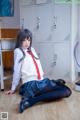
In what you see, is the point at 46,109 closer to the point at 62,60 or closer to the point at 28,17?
the point at 62,60

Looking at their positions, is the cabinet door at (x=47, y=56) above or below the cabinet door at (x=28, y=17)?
below

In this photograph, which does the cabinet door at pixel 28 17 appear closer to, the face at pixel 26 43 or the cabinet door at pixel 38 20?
the cabinet door at pixel 38 20

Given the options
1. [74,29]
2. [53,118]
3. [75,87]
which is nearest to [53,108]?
[53,118]

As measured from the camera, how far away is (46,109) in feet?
6.23

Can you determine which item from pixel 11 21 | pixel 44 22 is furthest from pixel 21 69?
pixel 11 21

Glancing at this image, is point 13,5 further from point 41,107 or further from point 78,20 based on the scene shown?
point 41,107

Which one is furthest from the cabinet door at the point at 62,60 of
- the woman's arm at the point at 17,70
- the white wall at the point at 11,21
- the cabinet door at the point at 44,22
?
the white wall at the point at 11,21

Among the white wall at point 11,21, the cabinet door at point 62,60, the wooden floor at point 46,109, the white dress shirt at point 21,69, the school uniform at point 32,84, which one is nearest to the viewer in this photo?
the wooden floor at point 46,109

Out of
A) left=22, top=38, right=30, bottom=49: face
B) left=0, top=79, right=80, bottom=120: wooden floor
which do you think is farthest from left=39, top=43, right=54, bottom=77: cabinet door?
left=0, top=79, right=80, bottom=120: wooden floor

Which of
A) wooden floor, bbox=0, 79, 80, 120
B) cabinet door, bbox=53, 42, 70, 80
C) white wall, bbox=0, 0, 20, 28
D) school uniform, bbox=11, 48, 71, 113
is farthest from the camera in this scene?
white wall, bbox=0, 0, 20, 28

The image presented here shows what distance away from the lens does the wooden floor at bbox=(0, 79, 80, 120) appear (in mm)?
1729

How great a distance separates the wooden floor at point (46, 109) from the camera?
68.1 inches

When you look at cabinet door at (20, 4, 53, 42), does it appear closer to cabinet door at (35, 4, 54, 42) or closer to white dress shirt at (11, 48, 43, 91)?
cabinet door at (35, 4, 54, 42)

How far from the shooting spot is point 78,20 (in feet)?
9.75
